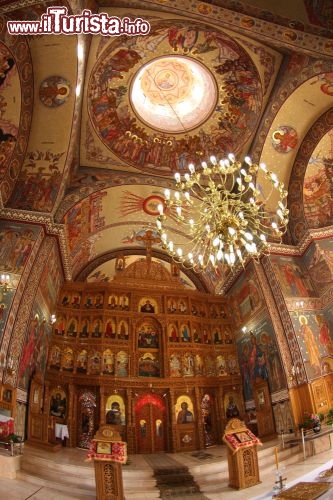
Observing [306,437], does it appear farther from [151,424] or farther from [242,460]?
[151,424]

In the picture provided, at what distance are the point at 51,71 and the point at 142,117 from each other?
4.10 metres

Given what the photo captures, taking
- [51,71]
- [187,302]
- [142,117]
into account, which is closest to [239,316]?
[187,302]

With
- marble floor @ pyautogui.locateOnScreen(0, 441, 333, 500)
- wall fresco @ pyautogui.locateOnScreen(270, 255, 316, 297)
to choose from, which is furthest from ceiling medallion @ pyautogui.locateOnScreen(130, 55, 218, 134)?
marble floor @ pyautogui.locateOnScreen(0, 441, 333, 500)

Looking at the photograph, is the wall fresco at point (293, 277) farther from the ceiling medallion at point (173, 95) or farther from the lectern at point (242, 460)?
the lectern at point (242, 460)

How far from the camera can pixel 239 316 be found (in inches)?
663

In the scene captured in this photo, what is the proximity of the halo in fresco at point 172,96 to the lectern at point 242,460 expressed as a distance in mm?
9668

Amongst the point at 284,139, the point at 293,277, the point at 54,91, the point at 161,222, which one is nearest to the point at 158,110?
the point at 54,91

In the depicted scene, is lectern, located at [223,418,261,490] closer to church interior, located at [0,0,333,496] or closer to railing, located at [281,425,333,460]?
railing, located at [281,425,333,460]

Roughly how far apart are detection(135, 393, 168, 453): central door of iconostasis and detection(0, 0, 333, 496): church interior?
4 cm

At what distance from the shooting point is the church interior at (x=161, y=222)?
10891 millimetres

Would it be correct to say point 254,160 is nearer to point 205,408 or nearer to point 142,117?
point 142,117

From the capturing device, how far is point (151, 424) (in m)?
15.1

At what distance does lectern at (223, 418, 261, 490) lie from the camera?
883 centimetres

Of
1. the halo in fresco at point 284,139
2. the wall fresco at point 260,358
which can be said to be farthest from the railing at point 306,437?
the halo in fresco at point 284,139
